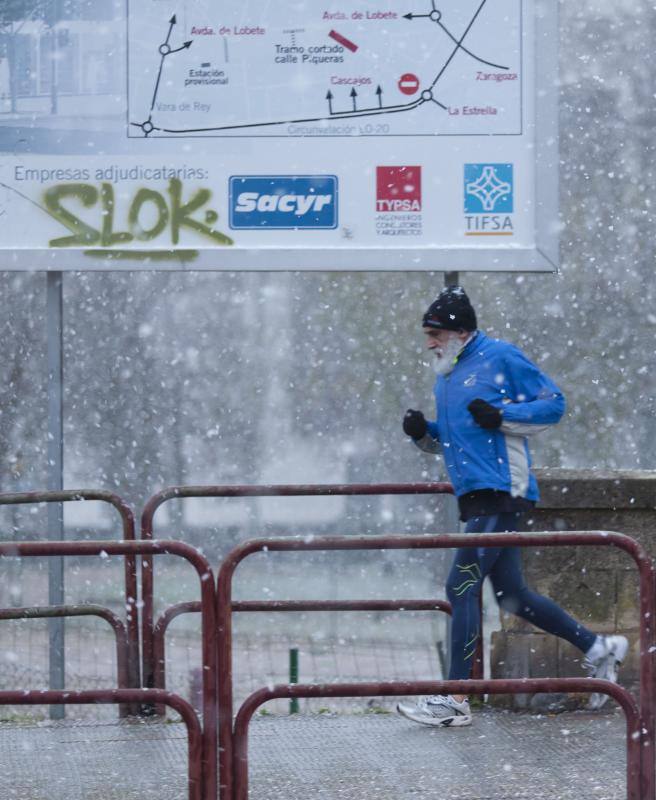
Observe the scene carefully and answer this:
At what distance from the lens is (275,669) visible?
20.2 meters

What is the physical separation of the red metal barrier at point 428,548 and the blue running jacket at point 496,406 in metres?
1.30

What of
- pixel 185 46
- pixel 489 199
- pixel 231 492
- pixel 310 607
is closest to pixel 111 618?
pixel 231 492

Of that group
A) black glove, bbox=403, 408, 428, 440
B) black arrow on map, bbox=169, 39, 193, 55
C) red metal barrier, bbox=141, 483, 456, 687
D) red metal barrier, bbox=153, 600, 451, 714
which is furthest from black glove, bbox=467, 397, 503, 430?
black arrow on map, bbox=169, 39, 193, 55

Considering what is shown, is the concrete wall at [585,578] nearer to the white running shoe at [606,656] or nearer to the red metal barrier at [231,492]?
the red metal barrier at [231,492]

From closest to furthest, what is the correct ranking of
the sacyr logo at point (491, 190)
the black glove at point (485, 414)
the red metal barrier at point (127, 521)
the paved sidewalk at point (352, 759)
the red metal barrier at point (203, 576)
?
1. the red metal barrier at point (203, 576)
2. the paved sidewalk at point (352, 759)
3. the black glove at point (485, 414)
4. the red metal barrier at point (127, 521)
5. the sacyr logo at point (491, 190)

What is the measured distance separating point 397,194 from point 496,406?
1.40 meters

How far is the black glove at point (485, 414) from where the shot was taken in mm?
5539

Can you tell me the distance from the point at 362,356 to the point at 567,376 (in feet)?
14.9

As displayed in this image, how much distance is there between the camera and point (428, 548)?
431 centimetres

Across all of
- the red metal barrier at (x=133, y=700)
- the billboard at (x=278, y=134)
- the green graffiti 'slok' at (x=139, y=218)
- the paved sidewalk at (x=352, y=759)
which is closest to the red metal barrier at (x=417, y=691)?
the red metal barrier at (x=133, y=700)

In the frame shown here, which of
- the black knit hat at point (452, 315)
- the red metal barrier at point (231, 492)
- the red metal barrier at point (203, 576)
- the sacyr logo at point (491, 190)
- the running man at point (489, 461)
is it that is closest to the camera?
the red metal barrier at point (203, 576)

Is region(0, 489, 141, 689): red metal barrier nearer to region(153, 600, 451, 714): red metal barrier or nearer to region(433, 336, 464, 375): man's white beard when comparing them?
region(153, 600, 451, 714): red metal barrier

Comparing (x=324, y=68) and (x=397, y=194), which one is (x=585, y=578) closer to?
(x=397, y=194)

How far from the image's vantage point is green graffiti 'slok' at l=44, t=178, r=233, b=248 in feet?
21.8
